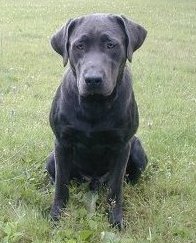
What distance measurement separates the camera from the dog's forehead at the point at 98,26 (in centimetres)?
391

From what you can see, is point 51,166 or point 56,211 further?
point 51,166

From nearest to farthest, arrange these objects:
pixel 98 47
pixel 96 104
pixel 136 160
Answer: pixel 98 47
pixel 96 104
pixel 136 160

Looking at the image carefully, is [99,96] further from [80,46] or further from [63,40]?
[63,40]

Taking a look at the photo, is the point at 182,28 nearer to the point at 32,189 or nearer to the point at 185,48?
the point at 185,48

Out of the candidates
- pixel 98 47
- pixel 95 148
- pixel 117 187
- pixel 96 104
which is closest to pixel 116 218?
pixel 117 187

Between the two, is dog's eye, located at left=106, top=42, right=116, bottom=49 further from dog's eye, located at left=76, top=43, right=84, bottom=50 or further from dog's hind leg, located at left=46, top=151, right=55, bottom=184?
dog's hind leg, located at left=46, top=151, right=55, bottom=184

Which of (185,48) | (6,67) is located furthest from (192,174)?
(185,48)

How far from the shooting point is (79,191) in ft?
15.6

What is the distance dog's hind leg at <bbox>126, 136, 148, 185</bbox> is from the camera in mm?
4859

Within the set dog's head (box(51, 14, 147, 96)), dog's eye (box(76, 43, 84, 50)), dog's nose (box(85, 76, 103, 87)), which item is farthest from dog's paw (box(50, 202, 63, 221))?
dog's eye (box(76, 43, 84, 50))

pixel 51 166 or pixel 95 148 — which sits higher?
pixel 95 148

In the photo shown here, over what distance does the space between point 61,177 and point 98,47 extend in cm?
111

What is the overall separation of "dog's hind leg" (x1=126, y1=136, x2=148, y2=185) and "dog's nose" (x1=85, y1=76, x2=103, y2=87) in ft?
3.91

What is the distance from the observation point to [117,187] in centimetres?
439
